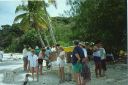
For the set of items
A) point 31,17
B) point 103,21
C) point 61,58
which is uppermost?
point 31,17

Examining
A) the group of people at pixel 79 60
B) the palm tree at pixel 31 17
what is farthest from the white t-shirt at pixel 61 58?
the palm tree at pixel 31 17

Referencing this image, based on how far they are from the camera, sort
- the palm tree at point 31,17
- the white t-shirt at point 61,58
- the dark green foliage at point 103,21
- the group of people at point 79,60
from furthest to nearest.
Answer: the palm tree at point 31,17 → the dark green foliage at point 103,21 → the white t-shirt at point 61,58 → the group of people at point 79,60

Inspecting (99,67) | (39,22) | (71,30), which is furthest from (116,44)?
(39,22)

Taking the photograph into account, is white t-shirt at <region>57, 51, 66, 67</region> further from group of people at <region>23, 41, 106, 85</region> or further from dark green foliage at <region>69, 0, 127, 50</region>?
dark green foliage at <region>69, 0, 127, 50</region>

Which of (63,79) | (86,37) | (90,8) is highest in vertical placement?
(90,8)

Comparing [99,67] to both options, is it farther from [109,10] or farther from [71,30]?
[71,30]

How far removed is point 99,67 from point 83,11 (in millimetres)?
8153

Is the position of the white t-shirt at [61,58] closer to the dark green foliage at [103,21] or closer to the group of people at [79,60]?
the group of people at [79,60]

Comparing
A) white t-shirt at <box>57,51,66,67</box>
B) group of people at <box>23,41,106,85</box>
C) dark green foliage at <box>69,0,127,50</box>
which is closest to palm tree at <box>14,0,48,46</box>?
dark green foliage at <box>69,0,127,50</box>

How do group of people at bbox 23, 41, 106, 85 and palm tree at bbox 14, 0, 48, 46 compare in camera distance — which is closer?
group of people at bbox 23, 41, 106, 85

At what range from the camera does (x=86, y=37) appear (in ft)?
85.9

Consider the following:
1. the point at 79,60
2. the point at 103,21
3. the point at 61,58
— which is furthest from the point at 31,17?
the point at 79,60

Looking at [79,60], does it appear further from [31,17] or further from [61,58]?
[31,17]

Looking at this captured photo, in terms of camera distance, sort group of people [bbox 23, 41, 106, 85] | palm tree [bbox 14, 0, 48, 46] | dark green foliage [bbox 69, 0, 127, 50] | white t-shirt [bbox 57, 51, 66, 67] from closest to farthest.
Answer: group of people [bbox 23, 41, 106, 85] → white t-shirt [bbox 57, 51, 66, 67] → dark green foliage [bbox 69, 0, 127, 50] → palm tree [bbox 14, 0, 48, 46]
